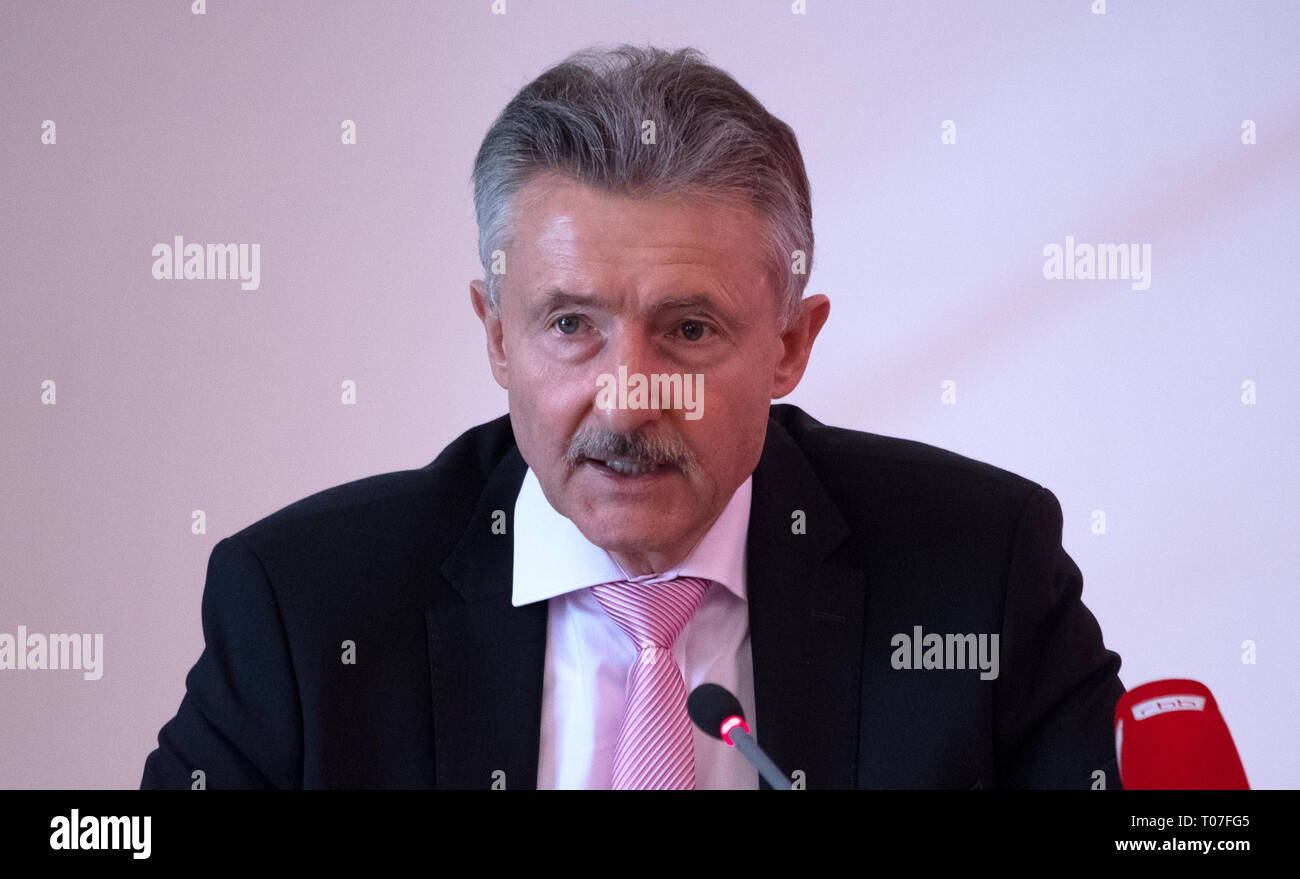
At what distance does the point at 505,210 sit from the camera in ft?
5.86

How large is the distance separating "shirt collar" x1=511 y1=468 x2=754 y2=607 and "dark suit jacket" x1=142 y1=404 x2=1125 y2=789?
0.08 feet

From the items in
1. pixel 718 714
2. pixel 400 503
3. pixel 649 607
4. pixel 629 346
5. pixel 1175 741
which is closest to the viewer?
pixel 1175 741

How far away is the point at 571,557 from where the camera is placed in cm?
184

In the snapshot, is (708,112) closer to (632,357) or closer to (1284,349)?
(632,357)

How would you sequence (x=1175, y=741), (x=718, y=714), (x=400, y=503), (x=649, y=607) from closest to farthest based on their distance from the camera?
(x=1175, y=741)
(x=718, y=714)
(x=649, y=607)
(x=400, y=503)

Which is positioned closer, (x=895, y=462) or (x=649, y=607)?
(x=649, y=607)

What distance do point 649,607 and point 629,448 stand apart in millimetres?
233

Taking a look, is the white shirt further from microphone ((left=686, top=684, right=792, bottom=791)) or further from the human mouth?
microphone ((left=686, top=684, right=792, bottom=791))

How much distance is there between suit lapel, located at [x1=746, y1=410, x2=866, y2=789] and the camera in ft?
5.86

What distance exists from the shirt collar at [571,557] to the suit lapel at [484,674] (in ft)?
0.09

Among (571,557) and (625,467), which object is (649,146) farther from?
(571,557)

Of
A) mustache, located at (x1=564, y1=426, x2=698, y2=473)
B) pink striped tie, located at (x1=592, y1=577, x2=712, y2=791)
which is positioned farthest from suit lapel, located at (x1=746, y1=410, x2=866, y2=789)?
mustache, located at (x1=564, y1=426, x2=698, y2=473)

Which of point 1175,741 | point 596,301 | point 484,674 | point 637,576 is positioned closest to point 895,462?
point 637,576
